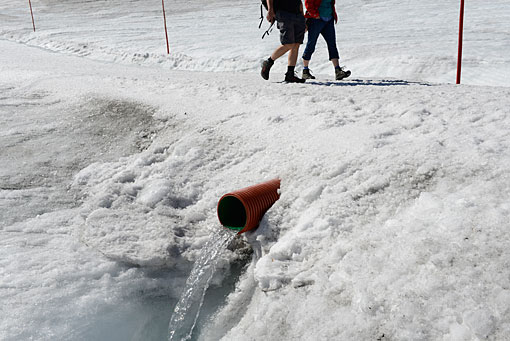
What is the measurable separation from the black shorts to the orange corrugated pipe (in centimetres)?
290

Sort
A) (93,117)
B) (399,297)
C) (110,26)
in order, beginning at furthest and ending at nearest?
1. (110,26)
2. (93,117)
3. (399,297)

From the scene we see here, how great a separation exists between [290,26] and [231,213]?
3158mm

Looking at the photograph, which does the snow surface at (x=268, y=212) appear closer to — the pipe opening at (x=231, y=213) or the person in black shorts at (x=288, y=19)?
the pipe opening at (x=231, y=213)

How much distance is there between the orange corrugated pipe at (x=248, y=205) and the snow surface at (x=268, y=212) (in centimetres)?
8

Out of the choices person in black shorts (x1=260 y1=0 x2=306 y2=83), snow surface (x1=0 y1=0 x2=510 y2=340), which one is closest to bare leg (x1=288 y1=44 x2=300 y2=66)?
person in black shorts (x1=260 y1=0 x2=306 y2=83)

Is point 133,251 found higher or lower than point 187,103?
lower

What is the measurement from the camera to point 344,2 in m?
19.5

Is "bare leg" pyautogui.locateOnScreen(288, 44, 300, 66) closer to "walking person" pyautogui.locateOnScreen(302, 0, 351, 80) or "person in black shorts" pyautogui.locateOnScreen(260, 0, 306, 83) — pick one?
"person in black shorts" pyautogui.locateOnScreen(260, 0, 306, 83)

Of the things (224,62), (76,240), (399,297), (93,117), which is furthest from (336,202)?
(224,62)

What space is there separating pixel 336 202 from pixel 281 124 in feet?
4.72

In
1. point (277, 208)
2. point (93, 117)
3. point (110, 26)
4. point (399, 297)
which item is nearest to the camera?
point (399, 297)

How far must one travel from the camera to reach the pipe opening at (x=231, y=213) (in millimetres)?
3125

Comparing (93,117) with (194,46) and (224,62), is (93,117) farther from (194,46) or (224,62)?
(194,46)

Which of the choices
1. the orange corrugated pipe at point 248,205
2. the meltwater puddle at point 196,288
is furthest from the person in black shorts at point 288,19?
the meltwater puddle at point 196,288
